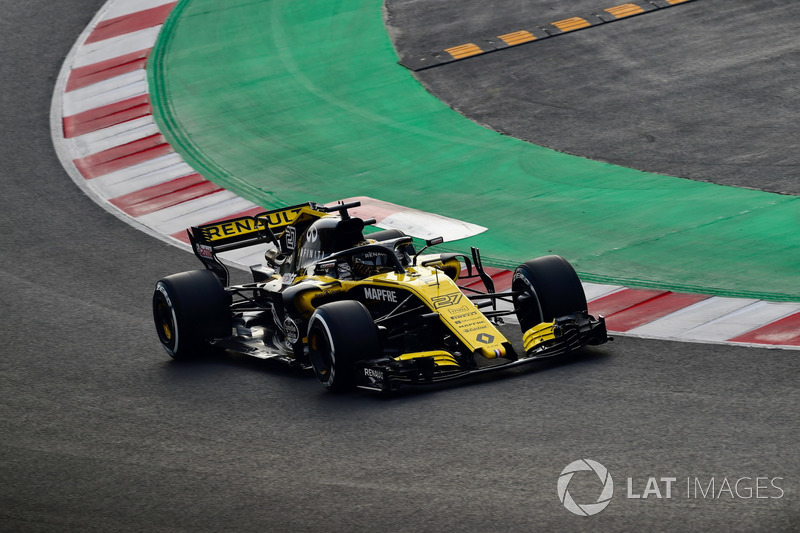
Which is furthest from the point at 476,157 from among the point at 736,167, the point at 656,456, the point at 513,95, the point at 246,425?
the point at 656,456

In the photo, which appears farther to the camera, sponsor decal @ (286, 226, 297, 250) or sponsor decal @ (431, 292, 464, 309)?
sponsor decal @ (286, 226, 297, 250)

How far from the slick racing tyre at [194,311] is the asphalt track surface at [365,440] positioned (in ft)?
0.82

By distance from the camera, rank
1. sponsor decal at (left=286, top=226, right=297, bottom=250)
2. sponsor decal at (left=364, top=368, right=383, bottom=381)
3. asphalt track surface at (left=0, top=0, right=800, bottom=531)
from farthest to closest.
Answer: sponsor decal at (left=286, top=226, right=297, bottom=250) → sponsor decal at (left=364, top=368, right=383, bottom=381) → asphalt track surface at (left=0, top=0, right=800, bottom=531)

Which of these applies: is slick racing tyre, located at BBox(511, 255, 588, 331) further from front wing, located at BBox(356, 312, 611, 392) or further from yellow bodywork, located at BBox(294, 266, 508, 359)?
yellow bodywork, located at BBox(294, 266, 508, 359)

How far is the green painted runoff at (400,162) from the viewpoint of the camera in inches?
557

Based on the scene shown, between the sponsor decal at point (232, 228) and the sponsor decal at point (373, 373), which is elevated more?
the sponsor decal at point (232, 228)

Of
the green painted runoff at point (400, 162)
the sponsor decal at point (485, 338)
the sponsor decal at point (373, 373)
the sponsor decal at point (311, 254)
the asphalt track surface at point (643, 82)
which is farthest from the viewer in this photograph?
the asphalt track surface at point (643, 82)

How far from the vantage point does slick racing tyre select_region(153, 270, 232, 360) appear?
39.2ft

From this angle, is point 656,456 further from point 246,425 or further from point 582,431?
point 246,425

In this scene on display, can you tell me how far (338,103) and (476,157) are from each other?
149 inches

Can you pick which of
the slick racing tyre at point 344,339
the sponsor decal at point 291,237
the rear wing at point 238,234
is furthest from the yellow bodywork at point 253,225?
the slick racing tyre at point 344,339

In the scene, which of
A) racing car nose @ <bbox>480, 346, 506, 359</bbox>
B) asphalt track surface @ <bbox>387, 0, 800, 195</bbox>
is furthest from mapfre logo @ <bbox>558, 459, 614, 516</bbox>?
asphalt track surface @ <bbox>387, 0, 800, 195</bbox>

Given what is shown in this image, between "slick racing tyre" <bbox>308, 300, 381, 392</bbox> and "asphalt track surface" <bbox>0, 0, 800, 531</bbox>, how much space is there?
0.24 metres

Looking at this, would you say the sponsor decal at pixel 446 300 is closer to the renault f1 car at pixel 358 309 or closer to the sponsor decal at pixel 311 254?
the renault f1 car at pixel 358 309
